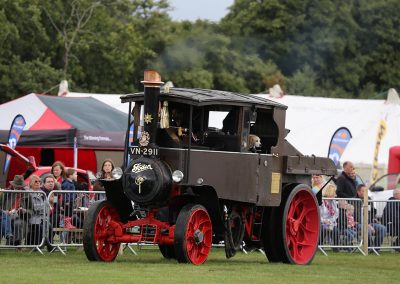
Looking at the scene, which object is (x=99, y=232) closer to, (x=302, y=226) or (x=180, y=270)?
(x=180, y=270)

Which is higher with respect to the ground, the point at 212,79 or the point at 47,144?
the point at 212,79

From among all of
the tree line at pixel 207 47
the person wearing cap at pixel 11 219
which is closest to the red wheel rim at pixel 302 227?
the person wearing cap at pixel 11 219

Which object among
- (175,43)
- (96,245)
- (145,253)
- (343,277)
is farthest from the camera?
(175,43)

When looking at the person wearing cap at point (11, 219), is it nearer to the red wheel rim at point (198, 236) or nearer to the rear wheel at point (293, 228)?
the red wheel rim at point (198, 236)

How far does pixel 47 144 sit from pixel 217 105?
34.6 ft

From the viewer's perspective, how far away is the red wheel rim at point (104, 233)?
15.7m

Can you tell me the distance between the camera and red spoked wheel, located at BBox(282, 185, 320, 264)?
1694cm

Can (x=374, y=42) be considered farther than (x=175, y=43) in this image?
Yes

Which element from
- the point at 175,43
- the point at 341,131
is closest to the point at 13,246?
the point at 341,131

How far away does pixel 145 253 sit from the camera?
18.9 meters

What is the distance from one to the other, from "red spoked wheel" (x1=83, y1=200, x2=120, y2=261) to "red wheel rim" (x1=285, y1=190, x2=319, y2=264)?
2.59 meters

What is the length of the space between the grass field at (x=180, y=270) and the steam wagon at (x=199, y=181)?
375 millimetres

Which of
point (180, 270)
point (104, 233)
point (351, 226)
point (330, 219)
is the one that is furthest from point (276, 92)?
point (180, 270)

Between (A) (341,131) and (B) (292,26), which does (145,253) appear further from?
(B) (292,26)
